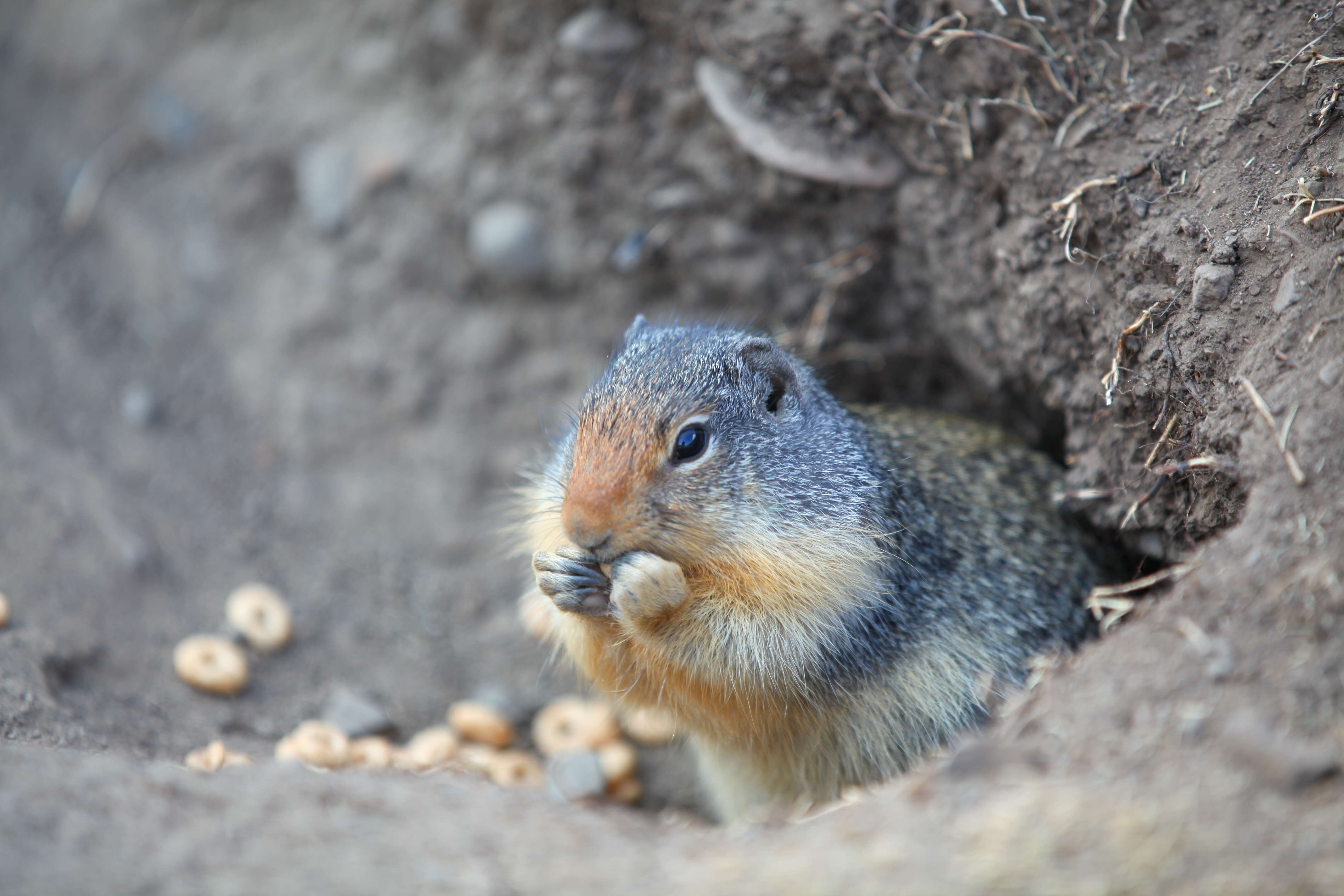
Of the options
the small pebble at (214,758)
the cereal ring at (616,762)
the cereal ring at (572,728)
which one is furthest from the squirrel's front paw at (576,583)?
the cereal ring at (572,728)

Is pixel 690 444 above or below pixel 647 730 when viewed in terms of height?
above

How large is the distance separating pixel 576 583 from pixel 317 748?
4.50ft

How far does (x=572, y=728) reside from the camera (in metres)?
4.38

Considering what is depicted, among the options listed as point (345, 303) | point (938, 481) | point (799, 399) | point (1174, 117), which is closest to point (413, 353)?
point (345, 303)

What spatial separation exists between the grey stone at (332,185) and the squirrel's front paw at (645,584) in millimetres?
3308

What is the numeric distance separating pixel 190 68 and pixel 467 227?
212cm

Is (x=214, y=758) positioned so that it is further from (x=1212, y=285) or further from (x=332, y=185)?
(x=1212, y=285)

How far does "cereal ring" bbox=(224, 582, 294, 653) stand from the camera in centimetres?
421

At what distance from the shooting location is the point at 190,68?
556 centimetres

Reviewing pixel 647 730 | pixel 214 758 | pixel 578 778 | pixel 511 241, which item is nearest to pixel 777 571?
pixel 578 778

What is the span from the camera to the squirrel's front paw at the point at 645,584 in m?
2.81

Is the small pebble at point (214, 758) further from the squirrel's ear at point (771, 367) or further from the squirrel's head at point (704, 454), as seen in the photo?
the squirrel's ear at point (771, 367)

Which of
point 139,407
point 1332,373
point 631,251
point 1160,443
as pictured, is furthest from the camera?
point 139,407

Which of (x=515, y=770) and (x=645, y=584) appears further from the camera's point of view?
(x=515, y=770)
